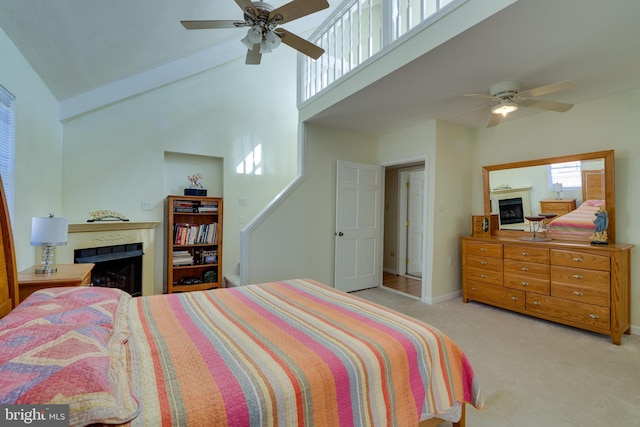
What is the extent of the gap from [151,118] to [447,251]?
4.36m

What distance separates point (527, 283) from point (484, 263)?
1.57ft

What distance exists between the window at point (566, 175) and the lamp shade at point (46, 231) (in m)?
4.84

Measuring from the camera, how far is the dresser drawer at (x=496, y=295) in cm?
316

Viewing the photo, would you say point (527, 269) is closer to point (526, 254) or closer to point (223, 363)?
point (526, 254)

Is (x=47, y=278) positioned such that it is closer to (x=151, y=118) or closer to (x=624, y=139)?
(x=151, y=118)

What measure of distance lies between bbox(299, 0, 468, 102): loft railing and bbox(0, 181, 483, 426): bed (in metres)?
2.19

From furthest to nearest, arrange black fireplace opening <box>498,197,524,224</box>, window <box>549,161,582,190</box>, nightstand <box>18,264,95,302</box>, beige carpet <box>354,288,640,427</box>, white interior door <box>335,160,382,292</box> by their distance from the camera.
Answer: white interior door <box>335,160,382,292</box> < black fireplace opening <box>498,197,524,224</box> < window <box>549,161,582,190</box> < nightstand <box>18,264,95,302</box> < beige carpet <box>354,288,640,427</box>

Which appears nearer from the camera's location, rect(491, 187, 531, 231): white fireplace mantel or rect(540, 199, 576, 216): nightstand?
rect(540, 199, 576, 216): nightstand

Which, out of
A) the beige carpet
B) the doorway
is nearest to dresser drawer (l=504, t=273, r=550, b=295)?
the beige carpet

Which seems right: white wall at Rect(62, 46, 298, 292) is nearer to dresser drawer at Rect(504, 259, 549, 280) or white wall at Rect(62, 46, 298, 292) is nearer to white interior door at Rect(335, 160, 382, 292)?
white interior door at Rect(335, 160, 382, 292)

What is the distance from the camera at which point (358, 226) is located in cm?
419

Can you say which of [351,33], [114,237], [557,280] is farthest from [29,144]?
[557,280]

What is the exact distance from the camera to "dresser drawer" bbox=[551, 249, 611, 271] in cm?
258

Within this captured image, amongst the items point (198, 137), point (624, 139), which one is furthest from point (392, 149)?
point (198, 137)
